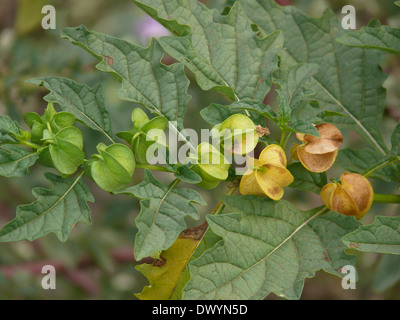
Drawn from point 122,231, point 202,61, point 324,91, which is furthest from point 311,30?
point 122,231

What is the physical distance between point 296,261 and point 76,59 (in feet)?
3.84

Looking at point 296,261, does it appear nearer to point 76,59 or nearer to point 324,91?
point 324,91

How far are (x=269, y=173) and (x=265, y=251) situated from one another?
126 millimetres

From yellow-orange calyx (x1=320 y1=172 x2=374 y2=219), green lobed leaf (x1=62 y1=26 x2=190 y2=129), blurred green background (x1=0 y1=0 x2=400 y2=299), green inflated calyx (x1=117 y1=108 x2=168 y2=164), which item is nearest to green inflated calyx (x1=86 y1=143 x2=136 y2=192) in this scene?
green inflated calyx (x1=117 y1=108 x2=168 y2=164)

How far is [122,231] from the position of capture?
7.08 ft

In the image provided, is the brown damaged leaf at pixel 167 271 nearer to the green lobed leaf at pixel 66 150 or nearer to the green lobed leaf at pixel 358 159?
the green lobed leaf at pixel 66 150

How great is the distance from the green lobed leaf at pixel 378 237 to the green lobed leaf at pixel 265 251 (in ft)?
0.15

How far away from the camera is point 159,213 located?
79cm

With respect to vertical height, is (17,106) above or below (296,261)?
above

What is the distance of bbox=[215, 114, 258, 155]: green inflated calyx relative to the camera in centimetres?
84

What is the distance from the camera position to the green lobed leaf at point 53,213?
0.77 meters

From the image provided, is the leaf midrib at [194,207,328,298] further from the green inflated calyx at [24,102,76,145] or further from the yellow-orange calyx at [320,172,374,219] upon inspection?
the green inflated calyx at [24,102,76,145]

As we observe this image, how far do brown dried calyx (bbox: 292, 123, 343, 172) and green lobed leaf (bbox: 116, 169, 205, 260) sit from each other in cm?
20

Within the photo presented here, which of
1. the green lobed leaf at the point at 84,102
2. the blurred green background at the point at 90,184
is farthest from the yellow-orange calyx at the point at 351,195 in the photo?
the blurred green background at the point at 90,184
